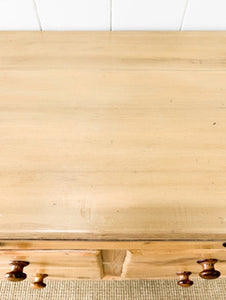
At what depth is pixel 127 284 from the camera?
1014 millimetres

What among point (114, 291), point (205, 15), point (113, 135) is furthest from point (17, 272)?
point (205, 15)

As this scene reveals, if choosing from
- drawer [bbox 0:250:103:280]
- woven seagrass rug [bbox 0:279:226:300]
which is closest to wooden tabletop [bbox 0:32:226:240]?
drawer [bbox 0:250:103:280]

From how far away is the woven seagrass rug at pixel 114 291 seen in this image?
99 centimetres

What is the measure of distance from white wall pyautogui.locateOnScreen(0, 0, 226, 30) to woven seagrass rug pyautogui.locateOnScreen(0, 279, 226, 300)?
0.83 meters

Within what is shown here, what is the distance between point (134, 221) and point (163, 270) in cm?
36

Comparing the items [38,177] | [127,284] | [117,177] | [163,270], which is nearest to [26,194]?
[38,177]

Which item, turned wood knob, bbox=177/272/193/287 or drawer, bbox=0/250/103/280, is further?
turned wood knob, bbox=177/272/193/287

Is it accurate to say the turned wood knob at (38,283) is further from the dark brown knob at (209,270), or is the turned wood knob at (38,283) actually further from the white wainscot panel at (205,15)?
the white wainscot panel at (205,15)

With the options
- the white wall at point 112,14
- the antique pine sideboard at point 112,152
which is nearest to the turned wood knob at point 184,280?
the antique pine sideboard at point 112,152

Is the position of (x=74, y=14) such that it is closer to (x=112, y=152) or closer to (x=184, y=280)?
(x=112, y=152)

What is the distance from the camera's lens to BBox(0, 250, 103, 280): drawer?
54 centimetres

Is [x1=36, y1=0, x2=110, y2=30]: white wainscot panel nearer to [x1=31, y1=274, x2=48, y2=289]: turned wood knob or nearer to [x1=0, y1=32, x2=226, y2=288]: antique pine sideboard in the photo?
[x1=0, y1=32, x2=226, y2=288]: antique pine sideboard

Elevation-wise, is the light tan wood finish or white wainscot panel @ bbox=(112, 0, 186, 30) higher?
white wainscot panel @ bbox=(112, 0, 186, 30)

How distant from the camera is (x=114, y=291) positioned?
3.27ft
